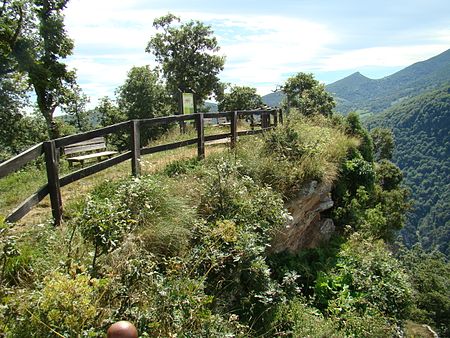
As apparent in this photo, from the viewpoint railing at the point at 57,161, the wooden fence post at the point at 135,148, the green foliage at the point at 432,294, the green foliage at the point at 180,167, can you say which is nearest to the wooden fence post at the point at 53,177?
the viewpoint railing at the point at 57,161

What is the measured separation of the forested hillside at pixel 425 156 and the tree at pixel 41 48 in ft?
329

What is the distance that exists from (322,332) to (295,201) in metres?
3.13

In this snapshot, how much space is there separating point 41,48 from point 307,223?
21.4 meters

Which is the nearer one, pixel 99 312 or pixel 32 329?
pixel 32 329

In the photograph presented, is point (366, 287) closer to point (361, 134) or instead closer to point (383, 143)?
point (361, 134)

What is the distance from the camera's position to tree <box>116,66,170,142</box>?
3322 cm

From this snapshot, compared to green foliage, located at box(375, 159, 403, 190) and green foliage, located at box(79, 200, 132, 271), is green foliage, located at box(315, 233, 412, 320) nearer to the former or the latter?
green foliage, located at box(79, 200, 132, 271)

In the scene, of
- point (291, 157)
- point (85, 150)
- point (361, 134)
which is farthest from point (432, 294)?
point (85, 150)

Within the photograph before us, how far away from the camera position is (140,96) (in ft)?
109

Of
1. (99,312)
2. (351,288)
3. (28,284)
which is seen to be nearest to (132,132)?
(28,284)

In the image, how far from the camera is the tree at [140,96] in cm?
3322

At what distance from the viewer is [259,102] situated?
44.6 m

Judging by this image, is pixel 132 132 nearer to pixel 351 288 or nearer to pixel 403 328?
pixel 351 288

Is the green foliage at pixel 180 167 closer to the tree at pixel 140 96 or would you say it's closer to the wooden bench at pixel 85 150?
the wooden bench at pixel 85 150
